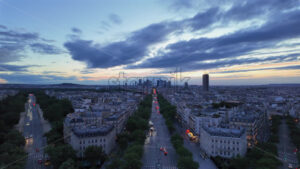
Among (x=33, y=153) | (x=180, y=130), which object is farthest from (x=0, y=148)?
(x=180, y=130)

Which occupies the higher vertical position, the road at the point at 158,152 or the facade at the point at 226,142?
the facade at the point at 226,142

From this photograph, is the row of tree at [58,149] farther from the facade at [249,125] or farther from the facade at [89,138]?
the facade at [249,125]

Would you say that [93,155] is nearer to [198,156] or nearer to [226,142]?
[198,156]

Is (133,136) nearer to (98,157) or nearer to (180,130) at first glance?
(98,157)

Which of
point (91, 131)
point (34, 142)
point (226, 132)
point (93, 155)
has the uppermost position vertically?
point (91, 131)

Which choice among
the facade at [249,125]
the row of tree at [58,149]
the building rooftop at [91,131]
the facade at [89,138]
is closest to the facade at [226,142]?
the facade at [249,125]

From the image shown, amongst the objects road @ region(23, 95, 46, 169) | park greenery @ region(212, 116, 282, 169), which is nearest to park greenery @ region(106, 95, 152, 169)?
road @ region(23, 95, 46, 169)

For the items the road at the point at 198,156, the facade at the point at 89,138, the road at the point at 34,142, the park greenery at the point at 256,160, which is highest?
the facade at the point at 89,138

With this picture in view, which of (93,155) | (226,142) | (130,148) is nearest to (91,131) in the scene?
(93,155)
